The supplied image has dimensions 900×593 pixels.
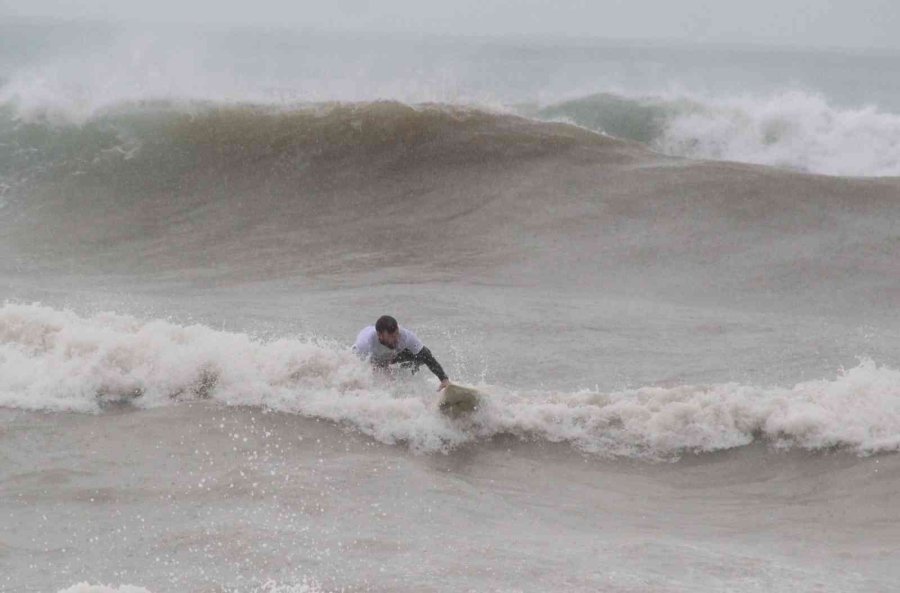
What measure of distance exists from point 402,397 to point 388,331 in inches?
21.6

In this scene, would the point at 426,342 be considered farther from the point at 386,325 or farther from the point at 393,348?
the point at 386,325

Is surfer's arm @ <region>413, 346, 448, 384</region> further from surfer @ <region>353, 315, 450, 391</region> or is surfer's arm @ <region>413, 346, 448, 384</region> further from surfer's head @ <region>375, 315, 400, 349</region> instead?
surfer's head @ <region>375, 315, 400, 349</region>

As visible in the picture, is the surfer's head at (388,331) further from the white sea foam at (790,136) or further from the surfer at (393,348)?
the white sea foam at (790,136)

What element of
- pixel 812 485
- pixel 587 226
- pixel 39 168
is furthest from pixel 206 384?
pixel 39 168

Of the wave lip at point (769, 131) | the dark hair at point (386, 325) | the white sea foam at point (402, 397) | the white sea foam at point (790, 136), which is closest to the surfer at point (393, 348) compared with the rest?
the dark hair at point (386, 325)

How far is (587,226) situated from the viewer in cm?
1508

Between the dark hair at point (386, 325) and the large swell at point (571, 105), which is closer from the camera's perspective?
the dark hair at point (386, 325)

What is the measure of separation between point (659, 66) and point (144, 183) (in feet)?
206

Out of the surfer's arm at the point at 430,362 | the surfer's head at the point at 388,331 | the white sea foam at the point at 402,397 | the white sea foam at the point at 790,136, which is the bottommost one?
the white sea foam at the point at 402,397

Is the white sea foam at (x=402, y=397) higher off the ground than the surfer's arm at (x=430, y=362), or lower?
lower

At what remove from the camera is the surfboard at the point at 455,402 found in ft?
27.2

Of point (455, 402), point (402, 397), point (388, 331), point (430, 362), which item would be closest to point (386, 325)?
point (388, 331)

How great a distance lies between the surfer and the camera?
8516 mm

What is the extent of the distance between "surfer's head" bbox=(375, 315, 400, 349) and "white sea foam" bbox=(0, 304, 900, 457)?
1.26 feet
